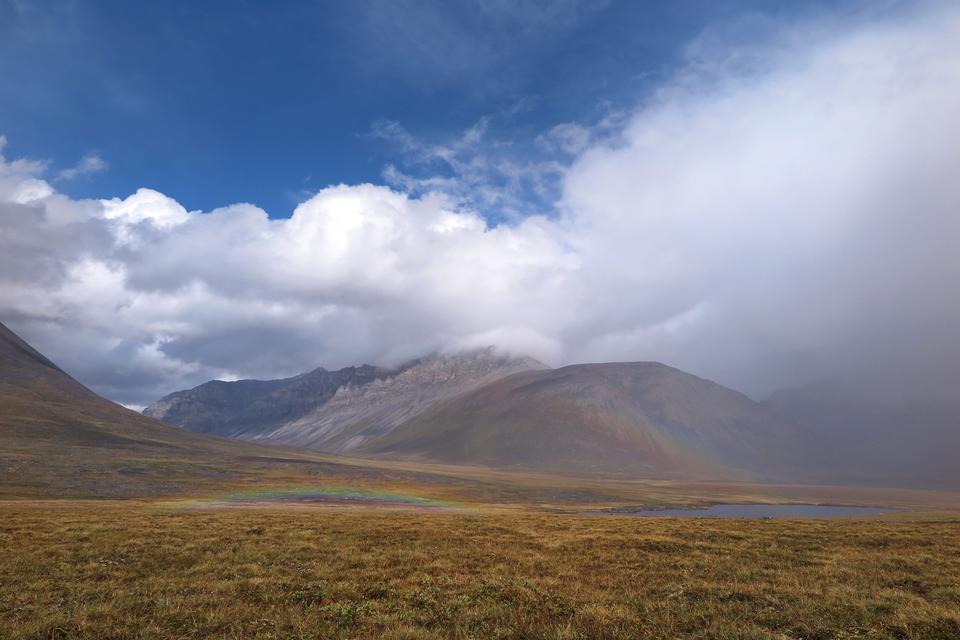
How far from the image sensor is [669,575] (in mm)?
22688

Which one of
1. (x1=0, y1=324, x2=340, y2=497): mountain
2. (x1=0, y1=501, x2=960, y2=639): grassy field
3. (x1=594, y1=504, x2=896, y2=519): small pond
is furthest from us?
(x1=594, y1=504, x2=896, y2=519): small pond

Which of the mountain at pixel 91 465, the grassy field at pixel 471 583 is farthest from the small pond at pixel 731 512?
the mountain at pixel 91 465

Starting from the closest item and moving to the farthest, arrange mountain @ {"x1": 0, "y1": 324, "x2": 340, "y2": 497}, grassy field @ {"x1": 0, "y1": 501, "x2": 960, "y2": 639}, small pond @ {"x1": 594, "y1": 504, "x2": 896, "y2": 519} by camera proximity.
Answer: grassy field @ {"x1": 0, "y1": 501, "x2": 960, "y2": 639}, mountain @ {"x1": 0, "y1": 324, "x2": 340, "y2": 497}, small pond @ {"x1": 594, "y1": 504, "x2": 896, "y2": 519}

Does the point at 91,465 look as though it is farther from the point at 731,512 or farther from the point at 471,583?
the point at 731,512

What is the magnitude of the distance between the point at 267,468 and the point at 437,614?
543 ft

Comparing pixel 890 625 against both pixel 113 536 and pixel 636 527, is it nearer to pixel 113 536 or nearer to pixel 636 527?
pixel 636 527

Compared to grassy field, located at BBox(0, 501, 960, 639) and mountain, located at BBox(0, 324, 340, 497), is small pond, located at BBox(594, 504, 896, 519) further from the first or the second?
mountain, located at BBox(0, 324, 340, 497)

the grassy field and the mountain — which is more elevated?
the grassy field

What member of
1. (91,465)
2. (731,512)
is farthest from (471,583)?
(91,465)

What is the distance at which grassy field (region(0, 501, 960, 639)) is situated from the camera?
15.5 m

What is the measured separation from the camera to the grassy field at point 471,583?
15.5m

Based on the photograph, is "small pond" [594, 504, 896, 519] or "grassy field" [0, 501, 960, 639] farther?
"small pond" [594, 504, 896, 519]

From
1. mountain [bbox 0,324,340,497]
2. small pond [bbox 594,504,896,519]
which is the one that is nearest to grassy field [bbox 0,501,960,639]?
small pond [bbox 594,504,896,519]

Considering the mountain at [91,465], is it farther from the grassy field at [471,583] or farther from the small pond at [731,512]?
the small pond at [731,512]
